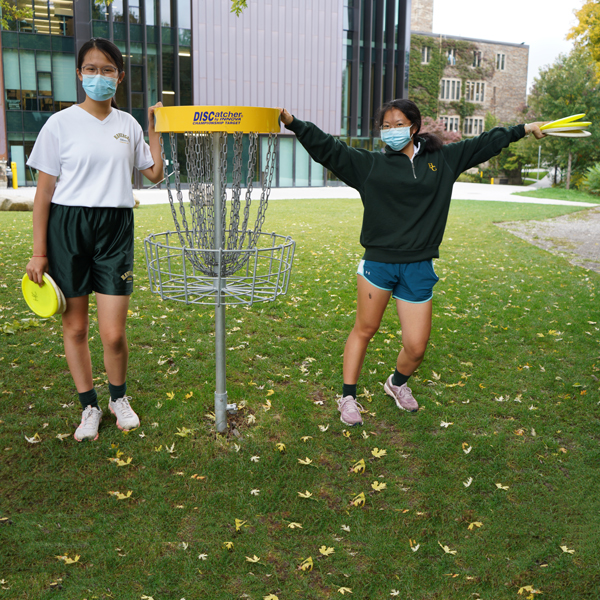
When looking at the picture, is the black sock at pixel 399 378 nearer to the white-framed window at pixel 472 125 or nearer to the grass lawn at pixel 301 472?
the grass lawn at pixel 301 472

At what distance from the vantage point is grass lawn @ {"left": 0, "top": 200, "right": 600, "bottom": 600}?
2576 mm

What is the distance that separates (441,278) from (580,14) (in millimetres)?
15772

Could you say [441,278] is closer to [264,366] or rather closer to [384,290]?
[264,366]

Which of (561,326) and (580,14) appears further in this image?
(580,14)

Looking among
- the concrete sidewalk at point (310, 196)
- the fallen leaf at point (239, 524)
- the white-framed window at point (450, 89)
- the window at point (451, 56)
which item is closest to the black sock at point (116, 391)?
the fallen leaf at point (239, 524)

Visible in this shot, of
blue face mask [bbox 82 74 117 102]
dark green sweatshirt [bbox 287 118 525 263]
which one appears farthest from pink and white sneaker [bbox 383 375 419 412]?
blue face mask [bbox 82 74 117 102]

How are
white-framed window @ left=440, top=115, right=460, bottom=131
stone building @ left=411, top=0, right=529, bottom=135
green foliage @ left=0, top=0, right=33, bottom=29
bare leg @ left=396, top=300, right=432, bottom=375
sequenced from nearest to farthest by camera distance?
1. bare leg @ left=396, top=300, right=432, bottom=375
2. green foliage @ left=0, top=0, right=33, bottom=29
3. stone building @ left=411, top=0, right=529, bottom=135
4. white-framed window @ left=440, top=115, right=460, bottom=131

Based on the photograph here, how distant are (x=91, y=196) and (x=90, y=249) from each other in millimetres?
315

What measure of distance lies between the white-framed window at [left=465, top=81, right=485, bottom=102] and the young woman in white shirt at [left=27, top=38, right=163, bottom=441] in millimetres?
54406

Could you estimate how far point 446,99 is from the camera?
5147 cm

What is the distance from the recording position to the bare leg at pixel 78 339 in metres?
3.44

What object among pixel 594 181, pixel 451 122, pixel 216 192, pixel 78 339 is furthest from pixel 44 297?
pixel 451 122

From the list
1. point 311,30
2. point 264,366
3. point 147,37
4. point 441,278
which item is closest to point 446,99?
point 311,30

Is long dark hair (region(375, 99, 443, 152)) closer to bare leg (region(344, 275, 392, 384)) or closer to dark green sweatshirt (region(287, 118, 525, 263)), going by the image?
dark green sweatshirt (region(287, 118, 525, 263))
